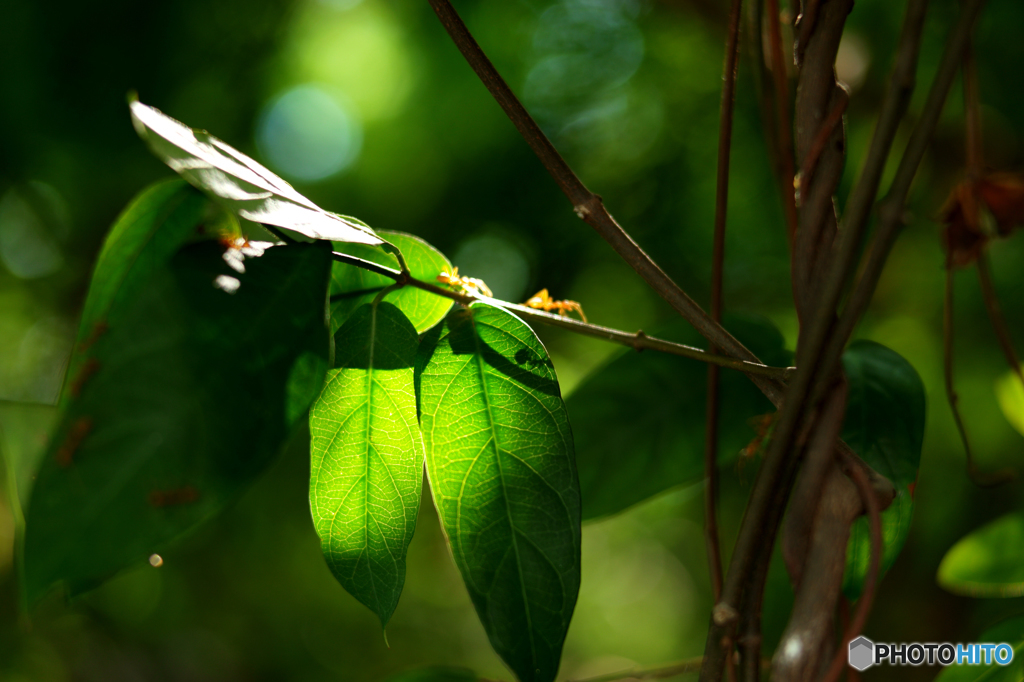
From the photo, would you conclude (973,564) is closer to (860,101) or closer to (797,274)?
(797,274)

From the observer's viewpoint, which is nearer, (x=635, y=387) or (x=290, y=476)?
(x=635, y=387)

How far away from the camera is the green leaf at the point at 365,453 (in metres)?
0.20

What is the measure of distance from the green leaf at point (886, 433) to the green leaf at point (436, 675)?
0.59 ft

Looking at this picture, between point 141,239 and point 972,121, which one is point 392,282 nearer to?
point 141,239

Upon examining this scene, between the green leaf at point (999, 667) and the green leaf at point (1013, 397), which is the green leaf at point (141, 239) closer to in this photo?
the green leaf at point (999, 667)

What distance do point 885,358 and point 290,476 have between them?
1.33m

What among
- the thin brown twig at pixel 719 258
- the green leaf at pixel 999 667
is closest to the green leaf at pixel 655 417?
the thin brown twig at pixel 719 258

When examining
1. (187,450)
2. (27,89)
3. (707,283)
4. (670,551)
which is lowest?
(187,450)

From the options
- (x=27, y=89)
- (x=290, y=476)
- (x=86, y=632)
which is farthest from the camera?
(x=86, y=632)

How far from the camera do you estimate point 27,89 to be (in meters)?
1.00

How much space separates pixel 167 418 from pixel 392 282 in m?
0.10

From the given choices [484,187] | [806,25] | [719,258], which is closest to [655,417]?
[719,258]

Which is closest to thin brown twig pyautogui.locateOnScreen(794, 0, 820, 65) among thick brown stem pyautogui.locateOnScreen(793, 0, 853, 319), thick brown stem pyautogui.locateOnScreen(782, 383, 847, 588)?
thick brown stem pyautogui.locateOnScreen(793, 0, 853, 319)

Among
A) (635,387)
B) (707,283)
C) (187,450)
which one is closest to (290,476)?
(707,283)
